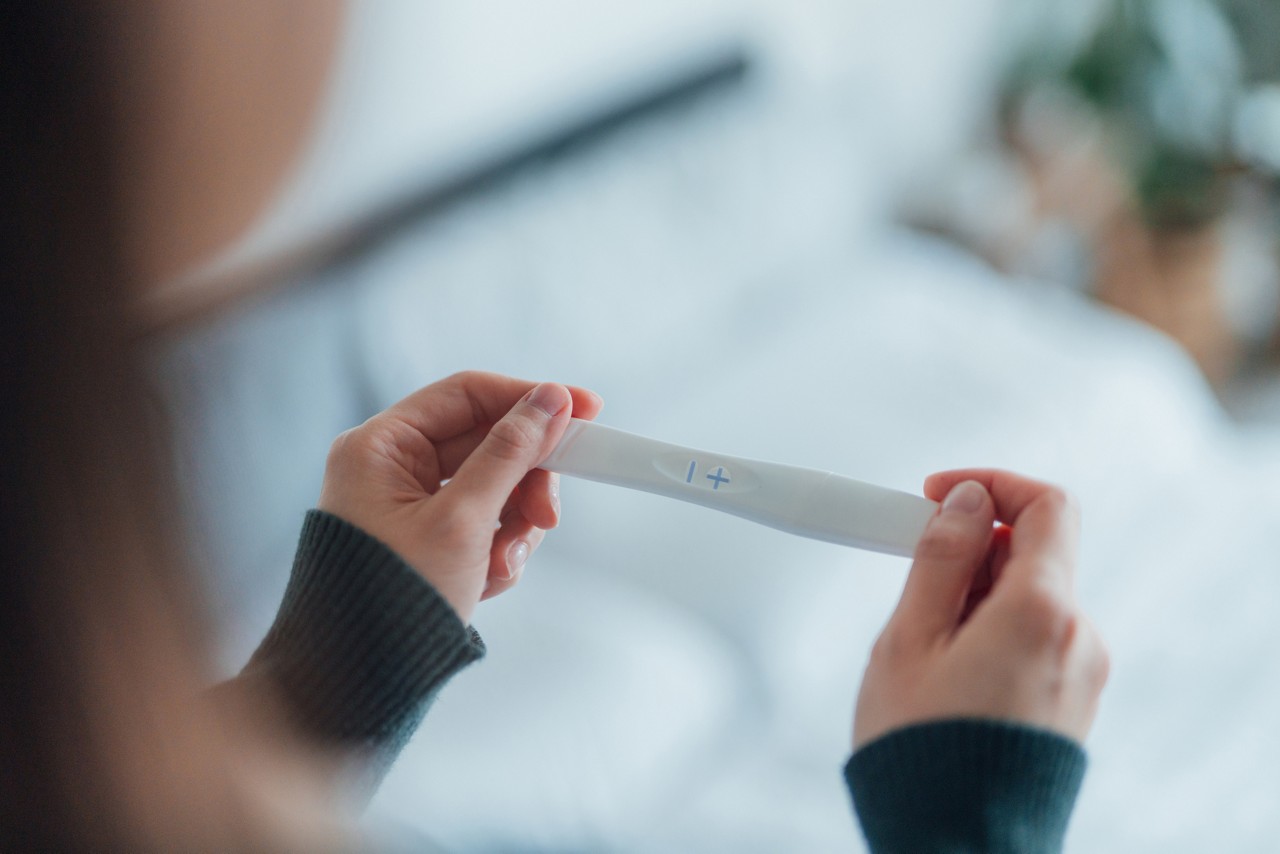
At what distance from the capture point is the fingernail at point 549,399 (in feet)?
1.41

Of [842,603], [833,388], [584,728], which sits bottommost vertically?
[584,728]

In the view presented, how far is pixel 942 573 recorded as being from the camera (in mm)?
372

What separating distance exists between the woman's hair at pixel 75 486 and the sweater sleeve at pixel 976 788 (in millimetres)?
237

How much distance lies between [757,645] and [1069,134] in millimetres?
1219

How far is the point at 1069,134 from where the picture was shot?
1.68m

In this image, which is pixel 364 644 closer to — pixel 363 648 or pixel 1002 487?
pixel 363 648

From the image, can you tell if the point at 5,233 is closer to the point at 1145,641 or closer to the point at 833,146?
the point at 1145,641

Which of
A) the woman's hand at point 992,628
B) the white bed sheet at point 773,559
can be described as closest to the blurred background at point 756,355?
the white bed sheet at point 773,559

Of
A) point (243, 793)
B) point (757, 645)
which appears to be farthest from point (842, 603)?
point (243, 793)

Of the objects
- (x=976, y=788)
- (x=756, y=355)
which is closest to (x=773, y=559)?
(x=756, y=355)

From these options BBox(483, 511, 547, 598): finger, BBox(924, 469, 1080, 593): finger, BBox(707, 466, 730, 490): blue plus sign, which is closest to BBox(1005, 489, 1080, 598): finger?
BBox(924, 469, 1080, 593): finger

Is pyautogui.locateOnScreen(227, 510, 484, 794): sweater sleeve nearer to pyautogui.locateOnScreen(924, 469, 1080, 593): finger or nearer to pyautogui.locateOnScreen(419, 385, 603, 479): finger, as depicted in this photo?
pyautogui.locateOnScreen(419, 385, 603, 479): finger

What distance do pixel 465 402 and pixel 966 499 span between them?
223 mm

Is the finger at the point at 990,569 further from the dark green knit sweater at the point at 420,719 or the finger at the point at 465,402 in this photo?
the finger at the point at 465,402
